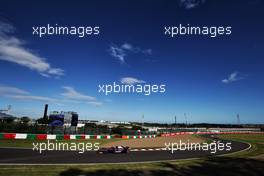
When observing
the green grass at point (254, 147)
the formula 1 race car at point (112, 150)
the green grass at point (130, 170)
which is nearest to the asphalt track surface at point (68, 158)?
the formula 1 race car at point (112, 150)

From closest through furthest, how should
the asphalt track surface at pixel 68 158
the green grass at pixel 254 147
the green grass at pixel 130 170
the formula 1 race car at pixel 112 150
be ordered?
the green grass at pixel 130 170 < the asphalt track surface at pixel 68 158 < the formula 1 race car at pixel 112 150 < the green grass at pixel 254 147

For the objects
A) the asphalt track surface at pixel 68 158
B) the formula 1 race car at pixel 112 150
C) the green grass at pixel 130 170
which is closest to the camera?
the green grass at pixel 130 170

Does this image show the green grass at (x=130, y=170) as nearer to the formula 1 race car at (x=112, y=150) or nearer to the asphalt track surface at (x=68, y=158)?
the asphalt track surface at (x=68, y=158)

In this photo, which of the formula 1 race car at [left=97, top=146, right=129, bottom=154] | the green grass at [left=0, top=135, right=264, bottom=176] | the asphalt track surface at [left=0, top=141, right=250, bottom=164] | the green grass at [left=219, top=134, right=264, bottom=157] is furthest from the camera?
the green grass at [left=219, top=134, right=264, bottom=157]

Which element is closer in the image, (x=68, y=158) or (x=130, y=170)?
(x=130, y=170)

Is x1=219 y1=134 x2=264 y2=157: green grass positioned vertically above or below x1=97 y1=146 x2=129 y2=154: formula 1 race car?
below

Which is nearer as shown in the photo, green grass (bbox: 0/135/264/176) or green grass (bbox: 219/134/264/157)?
green grass (bbox: 0/135/264/176)

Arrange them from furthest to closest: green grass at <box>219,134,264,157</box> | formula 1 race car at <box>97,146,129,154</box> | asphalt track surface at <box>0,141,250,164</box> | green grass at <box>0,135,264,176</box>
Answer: green grass at <box>219,134,264,157</box> → formula 1 race car at <box>97,146,129,154</box> → asphalt track surface at <box>0,141,250,164</box> → green grass at <box>0,135,264,176</box>

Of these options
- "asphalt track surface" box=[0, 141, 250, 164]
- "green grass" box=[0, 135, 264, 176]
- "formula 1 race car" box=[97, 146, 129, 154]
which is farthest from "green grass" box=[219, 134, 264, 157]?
"formula 1 race car" box=[97, 146, 129, 154]

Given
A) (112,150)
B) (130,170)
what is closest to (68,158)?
(112,150)

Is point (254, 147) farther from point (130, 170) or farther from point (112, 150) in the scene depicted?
point (130, 170)

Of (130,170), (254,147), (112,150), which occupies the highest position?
(130,170)

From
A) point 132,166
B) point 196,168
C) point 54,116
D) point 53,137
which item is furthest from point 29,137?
point 54,116

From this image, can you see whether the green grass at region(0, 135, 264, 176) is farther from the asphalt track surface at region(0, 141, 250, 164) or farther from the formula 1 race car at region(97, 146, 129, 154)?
the formula 1 race car at region(97, 146, 129, 154)
